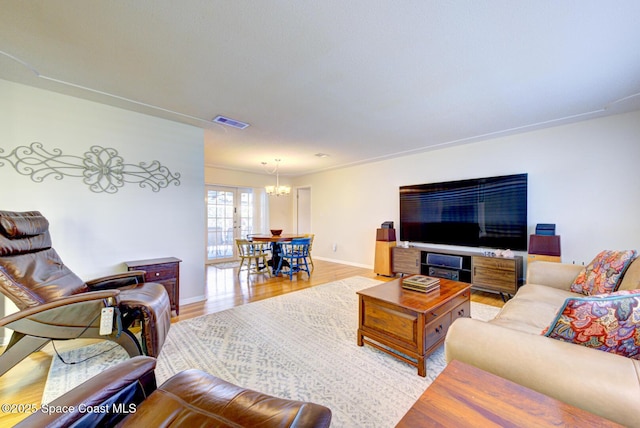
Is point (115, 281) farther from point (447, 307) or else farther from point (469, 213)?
point (469, 213)

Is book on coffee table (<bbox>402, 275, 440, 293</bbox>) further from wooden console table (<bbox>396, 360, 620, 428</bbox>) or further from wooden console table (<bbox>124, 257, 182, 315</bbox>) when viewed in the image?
wooden console table (<bbox>124, 257, 182, 315</bbox>)

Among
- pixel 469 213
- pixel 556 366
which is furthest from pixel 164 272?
pixel 469 213

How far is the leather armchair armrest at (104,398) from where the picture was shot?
0.79 m

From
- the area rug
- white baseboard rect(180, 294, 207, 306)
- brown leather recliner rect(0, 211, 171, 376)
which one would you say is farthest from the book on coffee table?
white baseboard rect(180, 294, 207, 306)

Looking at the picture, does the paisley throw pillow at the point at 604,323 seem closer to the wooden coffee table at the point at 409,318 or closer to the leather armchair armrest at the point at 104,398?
the wooden coffee table at the point at 409,318

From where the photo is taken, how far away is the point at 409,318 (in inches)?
77.5

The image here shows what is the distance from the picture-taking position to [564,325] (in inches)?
41.8

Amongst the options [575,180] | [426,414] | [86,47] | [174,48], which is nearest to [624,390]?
[426,414]

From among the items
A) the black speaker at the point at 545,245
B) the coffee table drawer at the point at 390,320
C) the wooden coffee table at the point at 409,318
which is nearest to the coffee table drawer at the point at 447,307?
the wooden coffee table at the point at 409,318

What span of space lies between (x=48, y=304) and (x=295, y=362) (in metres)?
1.76

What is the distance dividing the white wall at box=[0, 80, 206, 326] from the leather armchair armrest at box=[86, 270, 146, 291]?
0.64 meters

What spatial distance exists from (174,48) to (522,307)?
3.36 m

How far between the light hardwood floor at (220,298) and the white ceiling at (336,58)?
8.10 feet

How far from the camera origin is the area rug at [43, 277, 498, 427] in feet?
5.42
